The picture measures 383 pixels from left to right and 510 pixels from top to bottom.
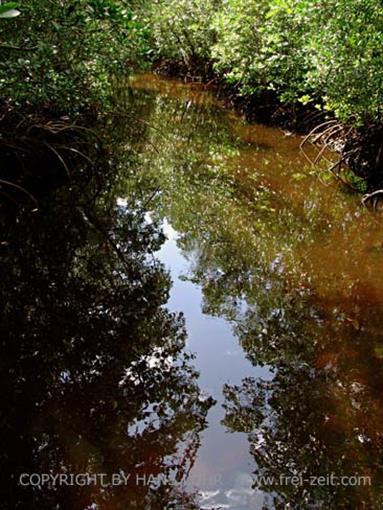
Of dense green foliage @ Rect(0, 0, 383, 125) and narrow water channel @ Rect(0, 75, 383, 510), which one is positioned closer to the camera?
narrow water channel @ Rect(0, 75, 383, 510)

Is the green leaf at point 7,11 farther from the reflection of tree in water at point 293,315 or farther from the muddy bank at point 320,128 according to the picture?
the muddy bank at point 320,128

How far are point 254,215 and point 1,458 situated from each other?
16.6 ft

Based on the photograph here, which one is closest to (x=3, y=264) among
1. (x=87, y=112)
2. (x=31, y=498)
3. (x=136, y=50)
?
(x=31, y=498)

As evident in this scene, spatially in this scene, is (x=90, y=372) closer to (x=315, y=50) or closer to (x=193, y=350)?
(x=193, y=350)

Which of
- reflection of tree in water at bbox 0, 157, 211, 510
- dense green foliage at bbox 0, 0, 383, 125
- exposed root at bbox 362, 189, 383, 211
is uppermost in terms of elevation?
dense green foliage at bbox 0, 0, 383, 125

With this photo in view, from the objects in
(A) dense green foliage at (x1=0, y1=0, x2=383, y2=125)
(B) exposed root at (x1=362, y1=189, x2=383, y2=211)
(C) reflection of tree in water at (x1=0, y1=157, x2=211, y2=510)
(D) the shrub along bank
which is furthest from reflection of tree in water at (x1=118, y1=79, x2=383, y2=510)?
(A) dense green foliage at (x1=0, y1=0, x2=383, y2=125)

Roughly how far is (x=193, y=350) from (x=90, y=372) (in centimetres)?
99

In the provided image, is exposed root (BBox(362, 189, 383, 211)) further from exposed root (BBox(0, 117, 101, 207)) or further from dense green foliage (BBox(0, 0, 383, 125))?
exposed root (BBox(0, 117, 101, 207))

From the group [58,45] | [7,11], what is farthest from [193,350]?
[58,45]

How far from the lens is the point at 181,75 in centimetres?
2491

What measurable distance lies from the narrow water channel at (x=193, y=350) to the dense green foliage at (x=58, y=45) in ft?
5.41

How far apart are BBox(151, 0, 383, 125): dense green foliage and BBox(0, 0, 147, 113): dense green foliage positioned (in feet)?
8.76

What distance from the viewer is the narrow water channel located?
9.60 ft

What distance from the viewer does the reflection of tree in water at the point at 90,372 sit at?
9.57ft
